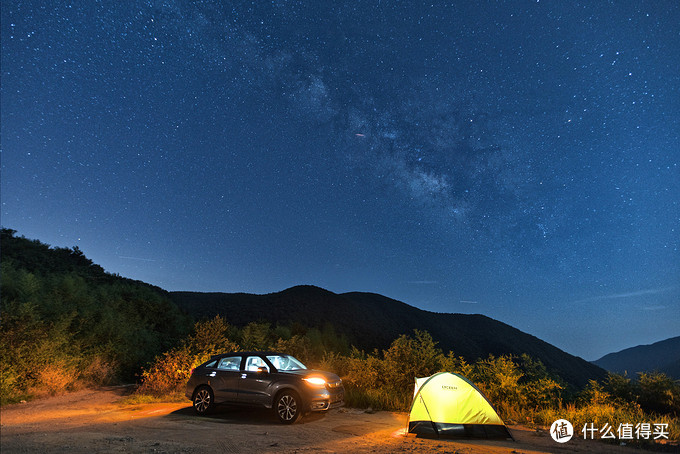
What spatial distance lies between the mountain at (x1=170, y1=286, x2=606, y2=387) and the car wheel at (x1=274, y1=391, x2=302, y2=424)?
5050 cm

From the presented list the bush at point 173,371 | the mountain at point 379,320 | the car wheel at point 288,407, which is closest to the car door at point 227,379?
the car wheel at point 288,407

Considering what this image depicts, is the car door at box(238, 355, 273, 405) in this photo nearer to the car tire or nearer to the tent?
the car tire

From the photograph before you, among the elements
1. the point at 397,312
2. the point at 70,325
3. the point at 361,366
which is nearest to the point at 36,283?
the point at 70,325

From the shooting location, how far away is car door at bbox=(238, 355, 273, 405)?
9.60 meters

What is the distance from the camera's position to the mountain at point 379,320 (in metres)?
66.0

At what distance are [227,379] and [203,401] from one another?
995mm

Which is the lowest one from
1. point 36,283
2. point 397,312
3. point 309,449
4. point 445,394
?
point 309,449

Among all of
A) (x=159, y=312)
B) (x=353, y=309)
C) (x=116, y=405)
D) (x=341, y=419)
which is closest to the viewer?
(x=341, y=419)

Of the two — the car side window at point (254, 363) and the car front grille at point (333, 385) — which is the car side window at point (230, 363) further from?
the car front grille at point (333, 385)

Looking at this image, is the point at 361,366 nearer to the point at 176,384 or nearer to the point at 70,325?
the point at 176,384

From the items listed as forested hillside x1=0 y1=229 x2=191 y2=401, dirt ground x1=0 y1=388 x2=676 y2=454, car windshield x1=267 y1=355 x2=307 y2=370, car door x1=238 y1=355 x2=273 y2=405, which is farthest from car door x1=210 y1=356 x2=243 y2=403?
forested hillside x1=0 y1=229 x2=191 y2=401

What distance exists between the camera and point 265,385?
9656mm

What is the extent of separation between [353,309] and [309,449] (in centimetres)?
8237

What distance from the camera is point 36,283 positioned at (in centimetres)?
1755
